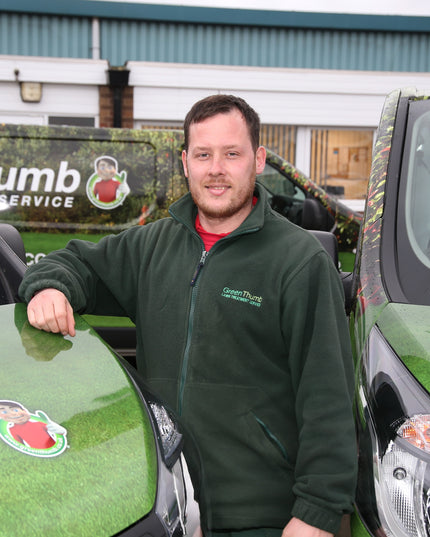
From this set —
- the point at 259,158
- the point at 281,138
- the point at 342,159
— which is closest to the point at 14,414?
the point at 259,158

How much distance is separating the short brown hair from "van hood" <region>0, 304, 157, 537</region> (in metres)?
0.75

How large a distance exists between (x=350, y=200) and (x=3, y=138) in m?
8.45

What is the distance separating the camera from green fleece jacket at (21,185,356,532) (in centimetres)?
152

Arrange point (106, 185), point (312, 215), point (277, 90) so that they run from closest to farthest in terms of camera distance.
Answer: point (312, 215)
point (106, 185)
point (277, 90)

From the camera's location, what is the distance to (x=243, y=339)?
65.3 inches

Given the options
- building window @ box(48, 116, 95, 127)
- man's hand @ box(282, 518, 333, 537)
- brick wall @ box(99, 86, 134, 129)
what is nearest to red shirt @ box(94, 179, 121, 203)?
man's hand @ box(282, 518, 333, 537)

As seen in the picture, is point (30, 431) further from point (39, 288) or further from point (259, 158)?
point (259, 158)

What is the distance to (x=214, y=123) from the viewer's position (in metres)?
1.78

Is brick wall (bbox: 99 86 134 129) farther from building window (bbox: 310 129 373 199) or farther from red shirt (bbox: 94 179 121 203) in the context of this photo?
red shirt (bbox: 94 179 121 203)

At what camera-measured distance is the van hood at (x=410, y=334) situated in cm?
151

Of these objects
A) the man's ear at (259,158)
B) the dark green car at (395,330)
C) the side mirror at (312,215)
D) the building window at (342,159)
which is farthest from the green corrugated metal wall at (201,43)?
the man's ear at (259,158)

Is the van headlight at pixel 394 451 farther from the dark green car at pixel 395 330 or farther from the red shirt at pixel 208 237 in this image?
the red shirt at pixel 208 237

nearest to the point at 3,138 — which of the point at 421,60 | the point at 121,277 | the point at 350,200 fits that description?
the point at 121,277

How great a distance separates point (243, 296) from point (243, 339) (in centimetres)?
12
